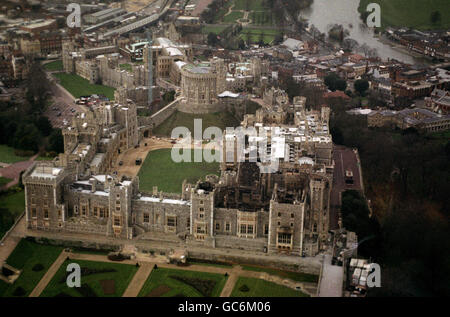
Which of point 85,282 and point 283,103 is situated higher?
point 283,103

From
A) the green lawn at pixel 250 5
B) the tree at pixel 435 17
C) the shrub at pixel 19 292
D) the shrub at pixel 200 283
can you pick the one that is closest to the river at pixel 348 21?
the tree at pixel 435 17

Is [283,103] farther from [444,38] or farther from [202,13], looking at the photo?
[202,13]

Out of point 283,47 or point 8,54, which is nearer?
point 8,54

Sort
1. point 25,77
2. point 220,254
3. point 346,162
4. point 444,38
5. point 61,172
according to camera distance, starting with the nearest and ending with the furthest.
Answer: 1. point 220,254
2. point 61,172
3. point 346,162
4. point 25,77
5. point 444,38

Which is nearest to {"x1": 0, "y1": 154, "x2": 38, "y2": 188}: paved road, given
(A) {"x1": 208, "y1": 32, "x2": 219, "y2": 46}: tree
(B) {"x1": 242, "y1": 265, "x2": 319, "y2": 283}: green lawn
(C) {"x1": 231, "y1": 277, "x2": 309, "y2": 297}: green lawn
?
(B) {"x1": 242, "y1": 265, "x2": 319, "y2": 283}: green lawn

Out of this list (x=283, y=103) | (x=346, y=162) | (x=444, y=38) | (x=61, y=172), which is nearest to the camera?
(x=61, y=172)

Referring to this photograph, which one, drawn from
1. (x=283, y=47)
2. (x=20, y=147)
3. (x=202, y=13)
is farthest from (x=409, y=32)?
(x=20, y=147)

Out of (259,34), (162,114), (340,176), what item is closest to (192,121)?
(162,114)
